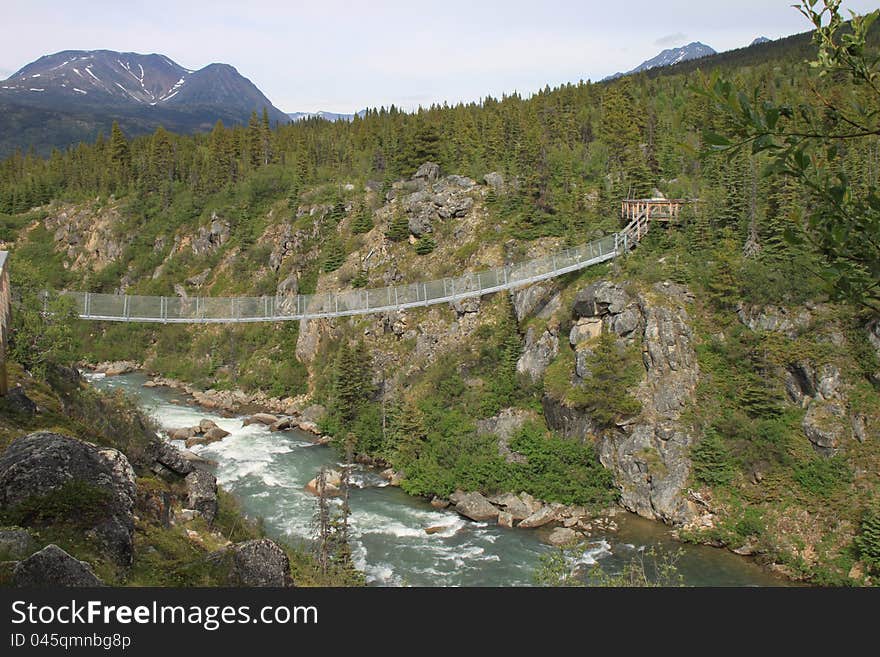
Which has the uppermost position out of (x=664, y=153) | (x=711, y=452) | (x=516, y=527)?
(x=664, y=153)

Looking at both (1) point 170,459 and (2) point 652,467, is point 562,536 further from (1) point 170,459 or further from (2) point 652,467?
(1) point 170,459

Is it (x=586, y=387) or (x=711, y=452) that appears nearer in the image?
(x=711, y=452)

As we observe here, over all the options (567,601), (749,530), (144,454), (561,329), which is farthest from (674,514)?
(567,601)

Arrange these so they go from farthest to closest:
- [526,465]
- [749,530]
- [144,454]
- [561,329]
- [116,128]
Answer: [116,128] < [561,329] < [526,465] < [749,530] < [144,454]

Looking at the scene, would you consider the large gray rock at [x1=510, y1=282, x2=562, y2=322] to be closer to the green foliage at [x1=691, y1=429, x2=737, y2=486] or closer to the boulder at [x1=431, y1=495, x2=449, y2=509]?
the green foliage at [x1=691, y1=429, x2=737, y2=486]

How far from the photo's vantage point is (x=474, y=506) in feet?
53.0

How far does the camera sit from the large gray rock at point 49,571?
3.87 metres

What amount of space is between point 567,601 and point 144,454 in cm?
889

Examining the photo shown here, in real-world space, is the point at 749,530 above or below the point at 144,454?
below

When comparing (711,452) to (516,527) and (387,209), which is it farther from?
(387,209)

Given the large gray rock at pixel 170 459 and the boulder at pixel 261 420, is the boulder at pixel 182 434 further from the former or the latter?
the large gray rock at pixel 170 459

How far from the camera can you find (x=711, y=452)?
15.4 m

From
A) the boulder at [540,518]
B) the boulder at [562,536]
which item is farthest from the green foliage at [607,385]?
the boulder at [562,536]

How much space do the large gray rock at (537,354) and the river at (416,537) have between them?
5.27 metres
